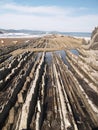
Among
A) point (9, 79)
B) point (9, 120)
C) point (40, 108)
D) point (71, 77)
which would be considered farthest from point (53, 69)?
point (9, 120)

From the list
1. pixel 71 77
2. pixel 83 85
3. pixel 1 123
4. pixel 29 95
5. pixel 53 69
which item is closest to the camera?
pixel 1 123

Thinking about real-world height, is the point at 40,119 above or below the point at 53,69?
above

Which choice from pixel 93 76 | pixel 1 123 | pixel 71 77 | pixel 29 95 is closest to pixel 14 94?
pixel 29 95

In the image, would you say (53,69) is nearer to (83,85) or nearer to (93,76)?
(93,76)

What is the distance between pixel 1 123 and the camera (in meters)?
11.3

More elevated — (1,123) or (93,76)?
(1,123)

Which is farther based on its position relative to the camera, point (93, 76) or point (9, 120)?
point (93, 76)

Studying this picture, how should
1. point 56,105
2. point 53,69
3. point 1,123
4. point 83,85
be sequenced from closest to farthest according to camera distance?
point 1,123, point 56,105, point 83,85, point 53,69

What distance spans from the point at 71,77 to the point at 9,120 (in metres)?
10.0

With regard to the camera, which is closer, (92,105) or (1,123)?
(1,123)

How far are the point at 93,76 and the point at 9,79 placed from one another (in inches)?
276

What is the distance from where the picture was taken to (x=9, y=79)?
19.0 meters

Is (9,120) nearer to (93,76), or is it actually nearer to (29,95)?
(29,95)

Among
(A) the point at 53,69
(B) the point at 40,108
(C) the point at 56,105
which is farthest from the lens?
(A) the point at 53,69
